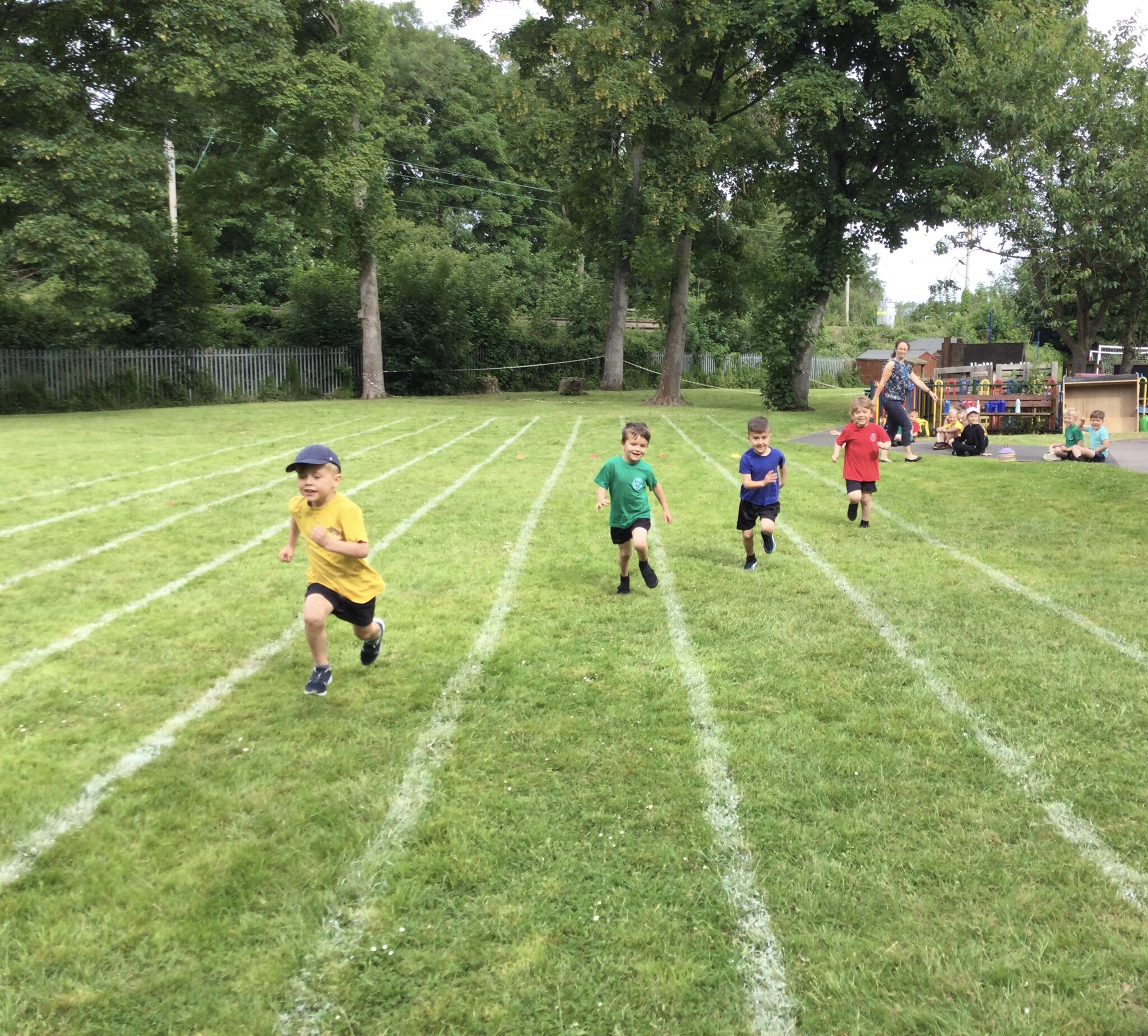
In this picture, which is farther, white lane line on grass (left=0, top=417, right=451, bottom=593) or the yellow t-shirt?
white lane line on grass (left=0, top=417, right=451, bottom=593)

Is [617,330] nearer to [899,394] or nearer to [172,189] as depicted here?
[172,189]

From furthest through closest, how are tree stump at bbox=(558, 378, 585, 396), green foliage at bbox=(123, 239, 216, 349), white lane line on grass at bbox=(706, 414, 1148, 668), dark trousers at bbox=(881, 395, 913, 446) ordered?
tree stump at bbox=(558, 378, 585, 396) → green foliage at bbox=(123, 239, 216, 349) → dark trousers at bbox=(881, 395, 913, 446) → white lane line on grass at bbox=(706, 414, 1148, 668)

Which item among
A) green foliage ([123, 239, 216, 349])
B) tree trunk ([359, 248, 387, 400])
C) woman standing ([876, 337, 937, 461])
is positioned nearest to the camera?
woman standing ([876, 337, 937, 461])

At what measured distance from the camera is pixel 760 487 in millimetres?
7922

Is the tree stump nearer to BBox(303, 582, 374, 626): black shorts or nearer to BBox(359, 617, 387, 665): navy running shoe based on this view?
BBox(359, 617, 387, 665): navy running shoe

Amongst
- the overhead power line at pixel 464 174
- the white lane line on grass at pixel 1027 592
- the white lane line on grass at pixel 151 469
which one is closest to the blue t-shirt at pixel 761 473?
the white lane line on grass at pixel 1027 592

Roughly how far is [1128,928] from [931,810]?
0.83m

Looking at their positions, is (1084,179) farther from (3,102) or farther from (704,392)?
(3,102)

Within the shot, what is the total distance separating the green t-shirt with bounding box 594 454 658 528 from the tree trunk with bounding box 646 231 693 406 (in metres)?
21.7

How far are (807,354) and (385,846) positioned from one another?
25.0 m

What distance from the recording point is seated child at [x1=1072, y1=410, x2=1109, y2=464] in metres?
14.4

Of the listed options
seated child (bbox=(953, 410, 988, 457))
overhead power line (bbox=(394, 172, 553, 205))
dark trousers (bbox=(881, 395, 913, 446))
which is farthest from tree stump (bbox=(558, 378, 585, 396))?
overhead power line (bbox=(394, 172, 553, 205))

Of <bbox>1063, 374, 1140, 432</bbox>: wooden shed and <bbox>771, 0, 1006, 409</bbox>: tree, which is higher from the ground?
<bbox>771, 0, 1006, 409</bbox>: tree

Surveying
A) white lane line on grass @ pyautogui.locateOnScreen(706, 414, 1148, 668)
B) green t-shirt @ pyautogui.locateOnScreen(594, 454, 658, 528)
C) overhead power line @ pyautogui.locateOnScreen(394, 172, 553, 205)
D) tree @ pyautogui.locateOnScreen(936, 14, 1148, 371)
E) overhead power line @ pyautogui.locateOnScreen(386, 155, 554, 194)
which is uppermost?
overhead power line @ pyautogui.locateOnScreen(386, 155, 554, 194)
